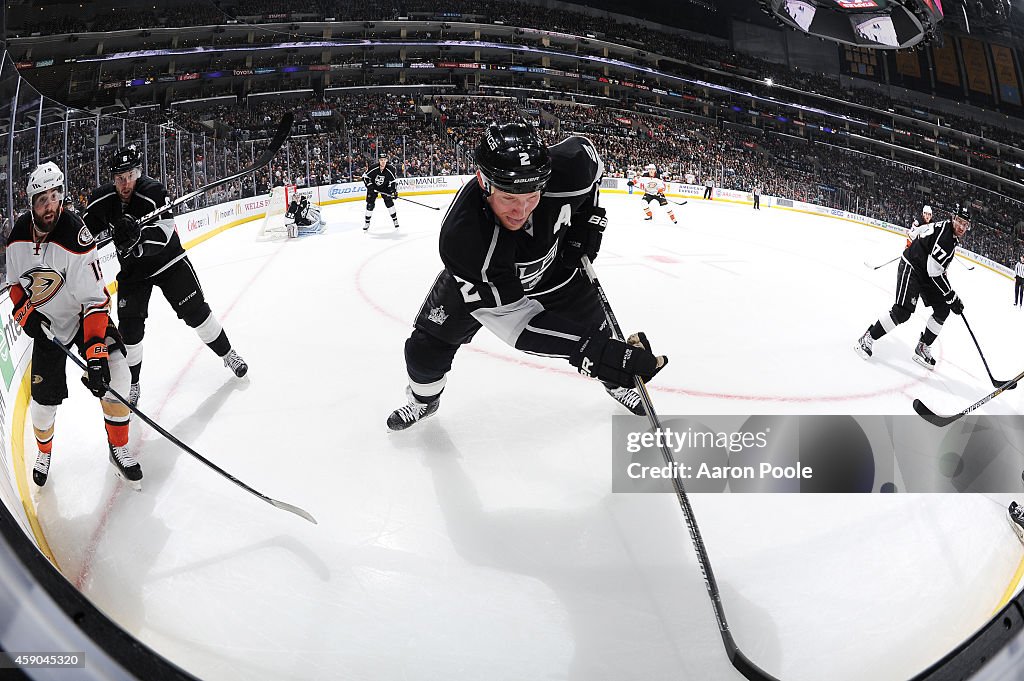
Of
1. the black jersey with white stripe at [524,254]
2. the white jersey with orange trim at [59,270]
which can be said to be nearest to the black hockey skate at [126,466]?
the white jersey with orange trim at [59,270]

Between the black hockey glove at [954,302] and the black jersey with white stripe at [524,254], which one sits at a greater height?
the black jersey with white stripe at [524,254]

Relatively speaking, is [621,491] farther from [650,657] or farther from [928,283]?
[928,283]

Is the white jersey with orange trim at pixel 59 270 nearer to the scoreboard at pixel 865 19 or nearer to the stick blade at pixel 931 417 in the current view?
the stick blade at pixel 931 417

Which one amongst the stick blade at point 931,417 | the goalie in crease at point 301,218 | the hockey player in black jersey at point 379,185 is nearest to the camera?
the stick blade at point 931,417

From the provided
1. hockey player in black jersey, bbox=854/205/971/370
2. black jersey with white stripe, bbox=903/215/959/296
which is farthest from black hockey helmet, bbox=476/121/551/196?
black jersey with white stripe, bbox=903/215/959/296

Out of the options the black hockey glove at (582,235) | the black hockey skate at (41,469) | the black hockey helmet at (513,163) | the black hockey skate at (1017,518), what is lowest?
the black hockey skate at (41,469)

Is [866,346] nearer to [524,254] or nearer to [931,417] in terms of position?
[931,417]

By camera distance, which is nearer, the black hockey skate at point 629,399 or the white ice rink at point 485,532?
the white ice rink at point 485,532

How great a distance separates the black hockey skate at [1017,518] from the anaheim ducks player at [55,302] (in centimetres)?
364

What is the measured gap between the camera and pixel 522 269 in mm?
2428

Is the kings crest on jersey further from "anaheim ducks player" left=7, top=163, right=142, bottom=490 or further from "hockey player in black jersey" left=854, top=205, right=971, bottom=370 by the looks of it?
"hockey player in black jersey" left=854, top=205, right=971, bottom=370

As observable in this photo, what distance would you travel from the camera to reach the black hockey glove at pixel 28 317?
90.4 inches

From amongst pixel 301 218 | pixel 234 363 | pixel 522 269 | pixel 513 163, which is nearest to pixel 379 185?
pixel 301 218

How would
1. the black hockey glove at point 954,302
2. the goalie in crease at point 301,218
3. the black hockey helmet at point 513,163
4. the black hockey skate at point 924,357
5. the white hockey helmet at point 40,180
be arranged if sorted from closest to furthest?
1. the black hockey helmet at point 513,163
2. the white hockey helmet at point 40,180
3. the black hockey glove at point 954,302
4. the black hockey skate at point 924,357
5. the goalie in crease at point 301,218
